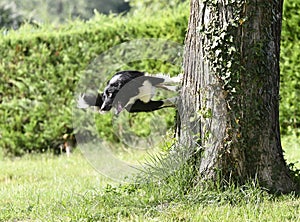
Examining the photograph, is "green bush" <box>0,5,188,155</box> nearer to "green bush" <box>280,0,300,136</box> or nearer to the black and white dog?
"green bush" <box>280,0,300,136</box>

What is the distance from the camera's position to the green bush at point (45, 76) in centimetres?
916

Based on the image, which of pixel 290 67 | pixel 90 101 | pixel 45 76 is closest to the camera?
pixel 90 101

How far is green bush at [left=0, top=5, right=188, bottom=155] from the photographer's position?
916 cm

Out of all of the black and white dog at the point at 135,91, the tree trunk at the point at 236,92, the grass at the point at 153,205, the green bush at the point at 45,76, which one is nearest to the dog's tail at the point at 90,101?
the black and white dog at the point at 135,91

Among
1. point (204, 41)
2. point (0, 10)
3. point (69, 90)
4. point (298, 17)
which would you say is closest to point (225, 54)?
point (204, 41)

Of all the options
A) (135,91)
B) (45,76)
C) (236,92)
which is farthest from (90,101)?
(45,76)

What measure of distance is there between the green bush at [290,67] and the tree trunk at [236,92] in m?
3.65

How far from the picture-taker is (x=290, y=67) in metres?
8.16

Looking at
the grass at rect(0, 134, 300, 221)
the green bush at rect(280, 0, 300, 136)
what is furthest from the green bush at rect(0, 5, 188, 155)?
the grass at rect(0, 134, 300, 221)

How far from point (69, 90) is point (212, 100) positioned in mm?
5271

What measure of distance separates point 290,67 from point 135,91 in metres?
4.14

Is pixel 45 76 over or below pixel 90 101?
over

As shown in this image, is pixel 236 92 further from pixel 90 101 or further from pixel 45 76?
pixel 45 76

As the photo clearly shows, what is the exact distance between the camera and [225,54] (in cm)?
436
